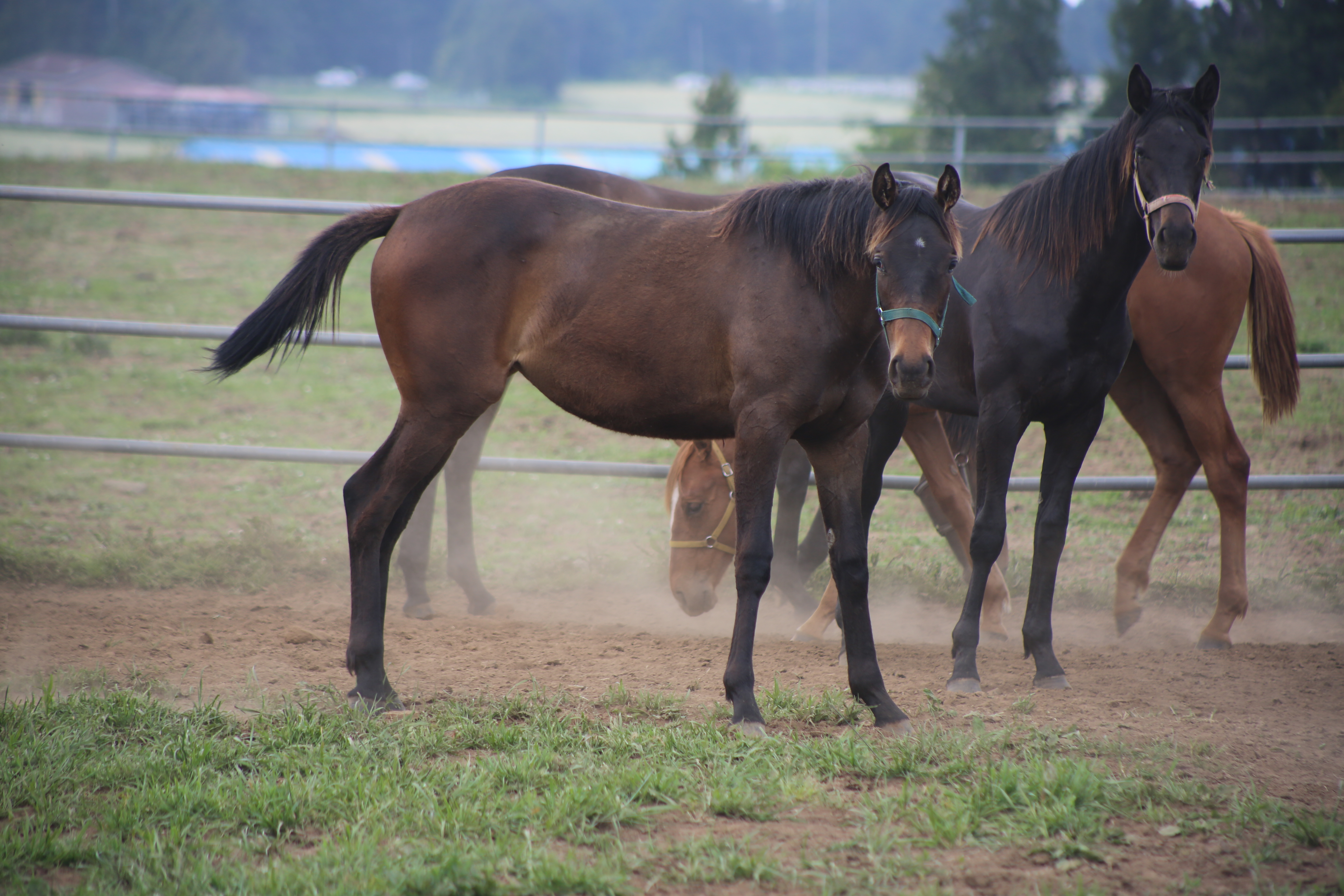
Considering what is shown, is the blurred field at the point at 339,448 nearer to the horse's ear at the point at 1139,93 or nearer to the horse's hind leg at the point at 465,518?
the horse's hind leg at the point at 465,518

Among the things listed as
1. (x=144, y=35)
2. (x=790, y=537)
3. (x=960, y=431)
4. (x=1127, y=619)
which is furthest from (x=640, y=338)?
(x=144, y=35)

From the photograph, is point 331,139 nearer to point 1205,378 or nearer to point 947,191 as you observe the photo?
point 1205,378

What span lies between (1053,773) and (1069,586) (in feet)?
9.03

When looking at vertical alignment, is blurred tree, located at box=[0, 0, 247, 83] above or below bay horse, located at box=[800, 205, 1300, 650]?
above

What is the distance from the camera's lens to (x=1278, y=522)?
243 inches

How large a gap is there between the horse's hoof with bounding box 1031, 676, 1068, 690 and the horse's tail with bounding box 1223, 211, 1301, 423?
1977 mm

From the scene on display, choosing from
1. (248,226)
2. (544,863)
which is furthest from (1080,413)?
(248,226)

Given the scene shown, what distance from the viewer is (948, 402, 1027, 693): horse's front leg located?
3.79 metres

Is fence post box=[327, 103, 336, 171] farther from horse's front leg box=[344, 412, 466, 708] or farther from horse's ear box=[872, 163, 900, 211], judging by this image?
horse's ear box=[872, 163, 900, 211]

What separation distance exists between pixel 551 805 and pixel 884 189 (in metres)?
2.06

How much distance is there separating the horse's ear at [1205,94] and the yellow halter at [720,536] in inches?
94.5

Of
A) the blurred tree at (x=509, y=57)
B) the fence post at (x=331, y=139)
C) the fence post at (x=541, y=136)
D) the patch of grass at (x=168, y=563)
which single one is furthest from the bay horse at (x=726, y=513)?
the blurred tree at (x=509, y=57)

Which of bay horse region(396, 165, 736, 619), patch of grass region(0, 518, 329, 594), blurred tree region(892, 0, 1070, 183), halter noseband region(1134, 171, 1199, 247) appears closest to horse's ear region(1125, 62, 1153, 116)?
halter noseband region(1134, 171, 1199, 247)

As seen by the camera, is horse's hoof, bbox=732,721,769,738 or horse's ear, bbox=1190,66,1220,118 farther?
horse's ear, bbox=1190,66,1220,118
